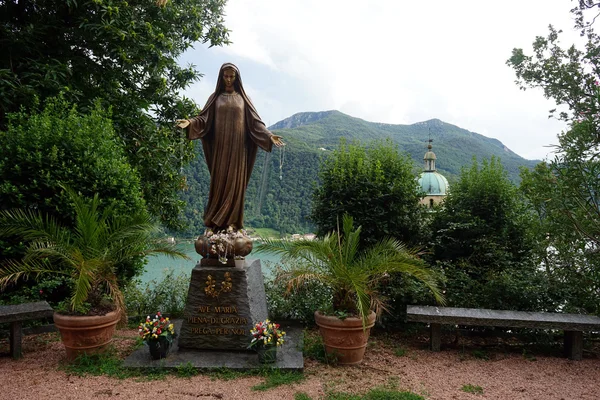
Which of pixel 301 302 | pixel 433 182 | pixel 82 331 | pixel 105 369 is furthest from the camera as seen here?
pixel 433 182

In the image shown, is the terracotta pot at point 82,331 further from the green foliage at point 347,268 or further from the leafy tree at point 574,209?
the leafy tree at point 574,209

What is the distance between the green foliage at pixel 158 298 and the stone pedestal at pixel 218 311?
82.3 inches

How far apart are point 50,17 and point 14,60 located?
1.10 m

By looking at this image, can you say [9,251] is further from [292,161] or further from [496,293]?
[292,161]

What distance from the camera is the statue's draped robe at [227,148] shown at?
5590 millimetres

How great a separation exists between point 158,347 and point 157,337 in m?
0.15

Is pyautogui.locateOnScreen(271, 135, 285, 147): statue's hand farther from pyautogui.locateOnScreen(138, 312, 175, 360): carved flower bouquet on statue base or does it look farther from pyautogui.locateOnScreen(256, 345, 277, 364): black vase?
pyautogui.locateOnScreen(138, 312, 175, 360): carved flower bouquet on statue base

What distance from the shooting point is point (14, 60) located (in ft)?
26.5

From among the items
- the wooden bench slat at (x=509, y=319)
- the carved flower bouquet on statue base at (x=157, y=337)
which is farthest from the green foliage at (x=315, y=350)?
the carved flower bouquet on statue base at (x=157, y=337)

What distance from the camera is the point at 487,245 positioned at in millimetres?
7023

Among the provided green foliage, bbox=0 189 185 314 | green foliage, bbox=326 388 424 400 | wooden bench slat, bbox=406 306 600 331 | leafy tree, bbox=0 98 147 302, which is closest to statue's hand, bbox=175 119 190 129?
green foliage, bbox=0 189 185 314

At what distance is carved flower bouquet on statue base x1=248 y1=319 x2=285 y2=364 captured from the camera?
4.80 metres

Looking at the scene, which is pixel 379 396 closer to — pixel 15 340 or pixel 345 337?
pixel 345 337

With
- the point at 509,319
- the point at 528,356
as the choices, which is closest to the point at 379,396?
the point at 509,319
